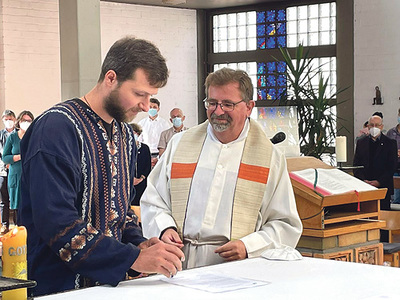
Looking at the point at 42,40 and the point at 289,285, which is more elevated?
the point at 42,40

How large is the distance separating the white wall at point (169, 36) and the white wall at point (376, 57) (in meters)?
3.36

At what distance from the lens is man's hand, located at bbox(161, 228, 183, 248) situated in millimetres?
3459

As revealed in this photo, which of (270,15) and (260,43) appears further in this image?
(260,43)

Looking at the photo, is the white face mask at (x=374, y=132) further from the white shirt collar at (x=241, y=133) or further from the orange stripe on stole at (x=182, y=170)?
the orange stripe on stole at (x=182, y=170)

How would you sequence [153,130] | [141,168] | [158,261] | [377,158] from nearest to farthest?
[158,261] < [141,168] < [377,158] < [153,130]

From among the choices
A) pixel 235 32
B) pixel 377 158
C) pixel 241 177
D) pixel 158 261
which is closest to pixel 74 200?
pixel 158 261

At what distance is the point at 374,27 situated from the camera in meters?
12.7

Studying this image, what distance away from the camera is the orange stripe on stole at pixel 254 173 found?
11.9ft

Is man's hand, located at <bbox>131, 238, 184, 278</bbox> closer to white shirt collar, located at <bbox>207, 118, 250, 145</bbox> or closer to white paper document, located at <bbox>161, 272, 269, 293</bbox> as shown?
white paper document, located at <bbox>161, 272, 269, 293</bbox>

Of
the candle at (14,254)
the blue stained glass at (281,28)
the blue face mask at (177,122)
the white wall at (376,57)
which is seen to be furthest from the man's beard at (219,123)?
the blue stained glass at (281,28)

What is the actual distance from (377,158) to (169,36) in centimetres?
573

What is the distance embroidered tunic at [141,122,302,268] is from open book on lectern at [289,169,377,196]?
0.70 meters

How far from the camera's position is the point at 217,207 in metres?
3.60

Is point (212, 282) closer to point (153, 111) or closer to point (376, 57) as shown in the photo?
point (153, 111)
